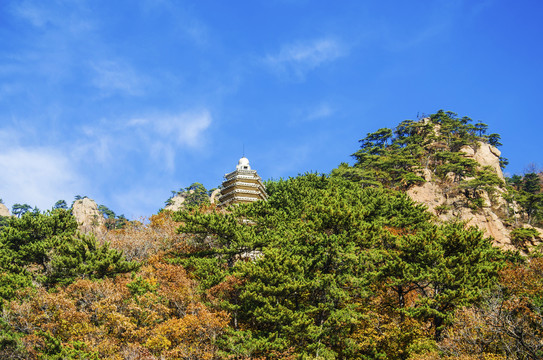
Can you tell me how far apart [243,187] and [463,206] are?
27358 millimetres

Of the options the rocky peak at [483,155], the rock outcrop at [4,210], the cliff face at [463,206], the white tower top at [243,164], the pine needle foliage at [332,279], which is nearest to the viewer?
the pine needle foliage at [332,279]

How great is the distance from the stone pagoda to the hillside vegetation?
1911cm

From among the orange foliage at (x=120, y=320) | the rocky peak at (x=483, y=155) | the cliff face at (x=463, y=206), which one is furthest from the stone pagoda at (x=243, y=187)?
the rocky peak at (x=483, y=155)

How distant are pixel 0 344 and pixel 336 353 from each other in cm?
1568

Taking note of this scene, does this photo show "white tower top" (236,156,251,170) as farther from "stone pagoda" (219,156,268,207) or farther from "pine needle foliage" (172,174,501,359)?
"pine needle foliage" (172,174,501,359)

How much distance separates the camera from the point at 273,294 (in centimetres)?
2150

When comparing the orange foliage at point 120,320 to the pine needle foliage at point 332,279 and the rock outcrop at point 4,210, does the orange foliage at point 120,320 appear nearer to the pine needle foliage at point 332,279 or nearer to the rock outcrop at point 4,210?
the pine needle foliage at point 332,279

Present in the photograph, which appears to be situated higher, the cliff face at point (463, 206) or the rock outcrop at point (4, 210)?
the rock outcrop at point (4, 210)

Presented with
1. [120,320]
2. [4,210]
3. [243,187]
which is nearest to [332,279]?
[120,320]

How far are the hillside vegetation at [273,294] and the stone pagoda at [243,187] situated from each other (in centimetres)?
1911

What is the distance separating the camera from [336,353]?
67.8 feet

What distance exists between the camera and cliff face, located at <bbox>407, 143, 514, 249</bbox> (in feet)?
161

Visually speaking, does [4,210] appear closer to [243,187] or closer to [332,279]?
[243,187]

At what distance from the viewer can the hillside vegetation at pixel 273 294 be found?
765 inches
